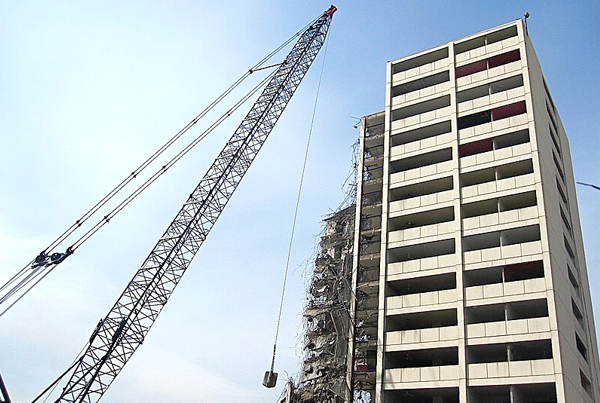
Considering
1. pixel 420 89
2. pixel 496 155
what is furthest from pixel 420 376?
pixel 420 89

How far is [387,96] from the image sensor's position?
5538 cm

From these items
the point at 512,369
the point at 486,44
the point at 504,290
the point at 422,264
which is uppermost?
the point at 486,44

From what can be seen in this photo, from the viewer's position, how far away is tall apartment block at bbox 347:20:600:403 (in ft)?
127

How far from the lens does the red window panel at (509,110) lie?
46.7m

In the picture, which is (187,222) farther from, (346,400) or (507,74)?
(507,74)

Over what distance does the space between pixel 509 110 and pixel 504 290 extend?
1673 centimetres

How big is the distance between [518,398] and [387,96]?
102 ft

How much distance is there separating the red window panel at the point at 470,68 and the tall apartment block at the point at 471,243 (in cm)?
10

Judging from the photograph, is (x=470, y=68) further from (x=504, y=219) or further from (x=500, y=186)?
(x=504, y=219)

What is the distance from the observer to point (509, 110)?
155 feet

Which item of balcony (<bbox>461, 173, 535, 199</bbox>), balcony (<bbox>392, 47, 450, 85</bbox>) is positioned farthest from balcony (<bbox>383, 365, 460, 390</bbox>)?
balcony (<bbox>392, 47, 450, 85</bbox>)

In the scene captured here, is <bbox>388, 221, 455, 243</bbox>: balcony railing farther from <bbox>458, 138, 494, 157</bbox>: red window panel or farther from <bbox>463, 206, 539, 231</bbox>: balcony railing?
<bbox>458, 138, 494, 157</bbox>: red window panel

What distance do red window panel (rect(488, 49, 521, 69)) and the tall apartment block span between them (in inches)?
3.6

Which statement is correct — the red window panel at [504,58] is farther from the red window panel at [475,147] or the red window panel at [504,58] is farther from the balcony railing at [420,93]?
the red window panel at [475,147]
